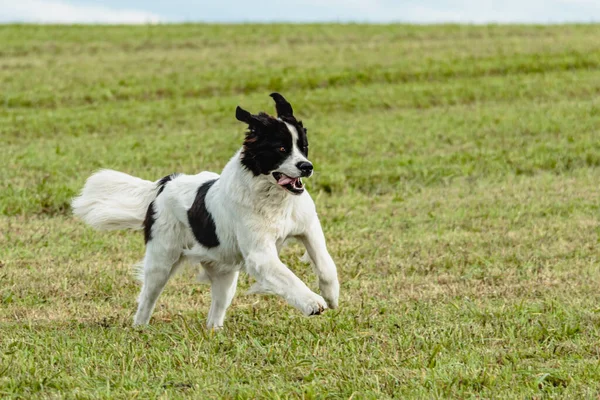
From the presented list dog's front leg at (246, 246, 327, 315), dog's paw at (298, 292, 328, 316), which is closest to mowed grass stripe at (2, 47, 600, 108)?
dog's front leg at (246, 246, 327, 315)

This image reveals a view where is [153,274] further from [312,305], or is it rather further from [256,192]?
[312,305]

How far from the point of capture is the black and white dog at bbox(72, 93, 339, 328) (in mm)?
6113

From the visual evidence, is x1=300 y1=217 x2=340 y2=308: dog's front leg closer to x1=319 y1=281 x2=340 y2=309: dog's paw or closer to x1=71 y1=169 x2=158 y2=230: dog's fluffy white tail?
x1=319 y1=281 x2=340 y2=309: dog's paw

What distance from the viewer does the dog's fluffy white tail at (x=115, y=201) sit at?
7.54 m

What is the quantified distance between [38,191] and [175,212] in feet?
20.9

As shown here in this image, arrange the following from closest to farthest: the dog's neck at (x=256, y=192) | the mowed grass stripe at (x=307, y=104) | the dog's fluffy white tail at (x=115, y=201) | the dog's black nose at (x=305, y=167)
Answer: the dog's black nose at (x=305, y=167)
the dog's neck at (x=256, y=192)
the dog's fluffy white tail at (x=115, y=201)
the mowed grass stripe at (x=307, y=104)

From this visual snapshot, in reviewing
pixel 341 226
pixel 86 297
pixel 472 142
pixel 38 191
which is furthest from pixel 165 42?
pixel 86 297

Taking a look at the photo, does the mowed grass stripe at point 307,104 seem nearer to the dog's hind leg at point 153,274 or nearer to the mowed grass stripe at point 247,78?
the mowed grass stripe at point 247,78

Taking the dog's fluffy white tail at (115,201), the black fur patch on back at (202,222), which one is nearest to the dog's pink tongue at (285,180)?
the black fur patch on back at (202,222)

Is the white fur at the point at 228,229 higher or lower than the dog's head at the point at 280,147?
lower

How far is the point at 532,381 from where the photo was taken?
5113mm

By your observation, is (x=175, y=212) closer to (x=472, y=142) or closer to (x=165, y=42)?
(x=472, y=142)

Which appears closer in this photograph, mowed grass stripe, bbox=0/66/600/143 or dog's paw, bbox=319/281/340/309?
dog's paw, bbox=319/281/340/309

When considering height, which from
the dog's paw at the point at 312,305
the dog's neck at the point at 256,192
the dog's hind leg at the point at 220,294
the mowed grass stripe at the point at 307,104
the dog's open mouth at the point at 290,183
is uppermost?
the dog's open mouth at the point at 290,183
